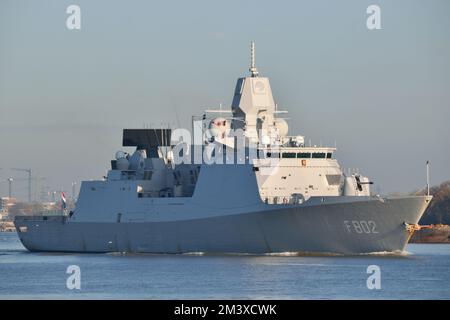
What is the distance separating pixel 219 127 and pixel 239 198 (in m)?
3.70

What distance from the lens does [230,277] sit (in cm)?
4100

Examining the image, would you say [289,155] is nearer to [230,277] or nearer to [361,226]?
[361,226]

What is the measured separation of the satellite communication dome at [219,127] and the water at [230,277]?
497 cm

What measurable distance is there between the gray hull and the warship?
4cm

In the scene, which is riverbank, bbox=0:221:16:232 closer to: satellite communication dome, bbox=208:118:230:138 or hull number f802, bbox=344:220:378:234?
satellite communication dome, bbox=208:118:230:138

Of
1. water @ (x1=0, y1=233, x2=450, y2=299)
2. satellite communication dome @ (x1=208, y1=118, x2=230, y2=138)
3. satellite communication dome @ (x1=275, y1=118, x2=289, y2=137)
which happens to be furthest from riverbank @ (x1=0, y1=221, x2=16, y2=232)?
satellite communication dome @ (x1=275, y1=118, x2=289, y2=137)

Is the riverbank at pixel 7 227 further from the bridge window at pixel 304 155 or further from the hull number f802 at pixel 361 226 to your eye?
the hull number f802 at pixel 361 226

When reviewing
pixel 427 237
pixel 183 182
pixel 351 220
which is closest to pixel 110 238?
pixel 183 182

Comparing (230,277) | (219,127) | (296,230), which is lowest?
(230,277)

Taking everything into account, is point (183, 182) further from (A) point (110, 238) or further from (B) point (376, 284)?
(B) point (376, 284)

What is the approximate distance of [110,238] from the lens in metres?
55.7

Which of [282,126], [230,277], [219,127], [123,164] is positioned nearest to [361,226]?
[282,126]

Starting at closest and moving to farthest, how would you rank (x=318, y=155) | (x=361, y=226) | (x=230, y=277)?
(x=230, y=277) < (x=361, y=226) < (x=318, y=155)

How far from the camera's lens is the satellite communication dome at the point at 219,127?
51188mm
